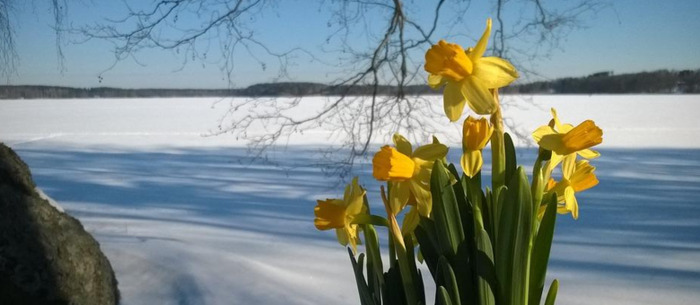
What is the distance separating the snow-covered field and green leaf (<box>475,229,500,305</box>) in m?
1.30

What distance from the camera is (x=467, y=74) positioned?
19.9 inches

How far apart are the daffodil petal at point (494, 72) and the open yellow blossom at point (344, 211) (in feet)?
0.49

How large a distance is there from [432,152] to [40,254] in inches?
46.2

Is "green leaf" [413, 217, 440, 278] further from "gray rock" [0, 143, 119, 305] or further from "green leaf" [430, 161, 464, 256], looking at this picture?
"gray rock" [0, 143, 119, 305]

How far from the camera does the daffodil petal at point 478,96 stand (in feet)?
1.62

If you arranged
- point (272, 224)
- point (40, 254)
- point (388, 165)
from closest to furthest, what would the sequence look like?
1. point (388, 165)
2. point (40, 254)
3. point (272, 224)

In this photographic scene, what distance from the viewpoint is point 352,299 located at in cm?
181

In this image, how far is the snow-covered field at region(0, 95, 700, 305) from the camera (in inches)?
73.8

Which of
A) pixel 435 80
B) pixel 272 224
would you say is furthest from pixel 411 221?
pixel 272 224

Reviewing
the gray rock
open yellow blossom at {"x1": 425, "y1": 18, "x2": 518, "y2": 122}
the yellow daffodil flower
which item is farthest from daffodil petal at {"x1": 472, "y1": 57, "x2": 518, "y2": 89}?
the gray rock

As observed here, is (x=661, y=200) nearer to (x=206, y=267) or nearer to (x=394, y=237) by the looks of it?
(x=206, y=267)

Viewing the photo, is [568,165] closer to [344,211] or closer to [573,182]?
[573,182]

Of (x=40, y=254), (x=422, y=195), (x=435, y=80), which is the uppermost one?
(x=435, y=80)

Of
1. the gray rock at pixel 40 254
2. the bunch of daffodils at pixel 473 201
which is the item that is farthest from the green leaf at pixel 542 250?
the gray rock at pixel 40 254
